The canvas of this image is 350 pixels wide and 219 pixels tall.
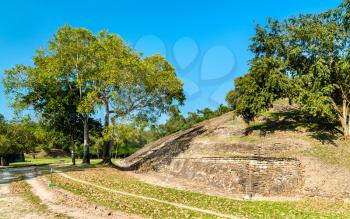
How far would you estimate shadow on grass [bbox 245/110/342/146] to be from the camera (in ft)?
118

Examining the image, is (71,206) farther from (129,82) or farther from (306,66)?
(306,66)

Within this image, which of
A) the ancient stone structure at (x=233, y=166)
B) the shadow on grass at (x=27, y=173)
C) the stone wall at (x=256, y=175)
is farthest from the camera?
the shadow on grass at (x=27, y=173)

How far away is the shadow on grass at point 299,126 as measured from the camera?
3584 cm

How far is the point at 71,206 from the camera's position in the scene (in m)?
15.9

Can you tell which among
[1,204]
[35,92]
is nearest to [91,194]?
[1,204]

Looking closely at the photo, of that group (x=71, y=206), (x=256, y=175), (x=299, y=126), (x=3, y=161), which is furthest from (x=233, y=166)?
(x=3, y=161)

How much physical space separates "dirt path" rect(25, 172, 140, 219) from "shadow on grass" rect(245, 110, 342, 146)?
27.4 meters

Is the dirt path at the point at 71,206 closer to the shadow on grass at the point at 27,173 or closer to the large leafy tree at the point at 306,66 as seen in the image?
the shadow on grass at the point at 27,173

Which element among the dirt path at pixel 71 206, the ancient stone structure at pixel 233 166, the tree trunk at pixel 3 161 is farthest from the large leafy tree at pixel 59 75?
the tree trunk at pixel 3 161

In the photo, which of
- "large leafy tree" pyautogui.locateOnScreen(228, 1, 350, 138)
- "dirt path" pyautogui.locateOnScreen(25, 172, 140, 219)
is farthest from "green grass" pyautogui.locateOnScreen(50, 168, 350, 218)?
"large leafy tree" pyautogui.locateOnScreen(228, 1, 350, 138)

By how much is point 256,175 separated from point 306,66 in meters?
16.6

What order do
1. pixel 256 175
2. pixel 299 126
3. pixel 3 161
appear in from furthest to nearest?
1. pixel 3 161
2. pixel 299 126
3. pixel 256 175

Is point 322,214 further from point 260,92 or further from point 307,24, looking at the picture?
point 307,24

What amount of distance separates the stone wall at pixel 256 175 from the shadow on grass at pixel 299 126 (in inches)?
324
